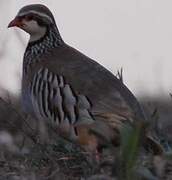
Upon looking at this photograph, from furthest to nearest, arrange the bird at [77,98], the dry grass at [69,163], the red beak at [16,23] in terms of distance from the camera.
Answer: the red beak at [16,23] → the bird at [77,98] → the dry grass at [69,163]

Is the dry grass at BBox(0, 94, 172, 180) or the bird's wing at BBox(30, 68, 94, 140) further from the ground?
the bird's wing at BBox(30, 68, 94, 140)

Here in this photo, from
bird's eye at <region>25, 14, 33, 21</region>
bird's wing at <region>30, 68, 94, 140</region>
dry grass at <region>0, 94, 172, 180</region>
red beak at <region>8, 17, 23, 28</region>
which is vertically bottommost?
dry grass at <region>0, 94, 172, 180</region>

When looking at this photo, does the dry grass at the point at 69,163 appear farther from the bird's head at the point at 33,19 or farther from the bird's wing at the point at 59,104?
the bird's head at the point at 33,19

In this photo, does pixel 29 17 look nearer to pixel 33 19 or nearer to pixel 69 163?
pixel 33 19

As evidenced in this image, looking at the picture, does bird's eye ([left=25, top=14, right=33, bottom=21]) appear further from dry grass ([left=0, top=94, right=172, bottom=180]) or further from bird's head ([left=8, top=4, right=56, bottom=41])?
dry grass ([left=0, top=94, right=172, bottom=180])

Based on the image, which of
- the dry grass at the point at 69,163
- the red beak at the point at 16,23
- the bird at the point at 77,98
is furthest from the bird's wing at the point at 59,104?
the red beak at the point at 16,23

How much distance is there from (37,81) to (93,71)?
411 mm

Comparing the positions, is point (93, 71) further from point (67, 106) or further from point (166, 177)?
point (166, 177)

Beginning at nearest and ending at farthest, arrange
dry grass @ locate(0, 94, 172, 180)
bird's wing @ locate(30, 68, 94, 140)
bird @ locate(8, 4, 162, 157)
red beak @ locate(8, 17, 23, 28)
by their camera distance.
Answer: dry grass @ locate(0, 94, 172, 180) < bird @ locate(8, 4, 162, 157) < bird's wing @ locate(30, 68, 94, 140) < red beak @ locate(8, 17, 23, 28)

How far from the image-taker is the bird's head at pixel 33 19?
7160 mm

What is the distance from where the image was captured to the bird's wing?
6004mm

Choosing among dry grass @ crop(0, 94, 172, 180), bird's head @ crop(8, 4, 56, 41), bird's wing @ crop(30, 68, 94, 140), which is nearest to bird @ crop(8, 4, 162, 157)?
bird's wing @ crop(30, 68, 94, 140)

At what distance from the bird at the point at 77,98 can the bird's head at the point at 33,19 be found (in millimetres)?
282

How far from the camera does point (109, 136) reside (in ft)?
18.4
